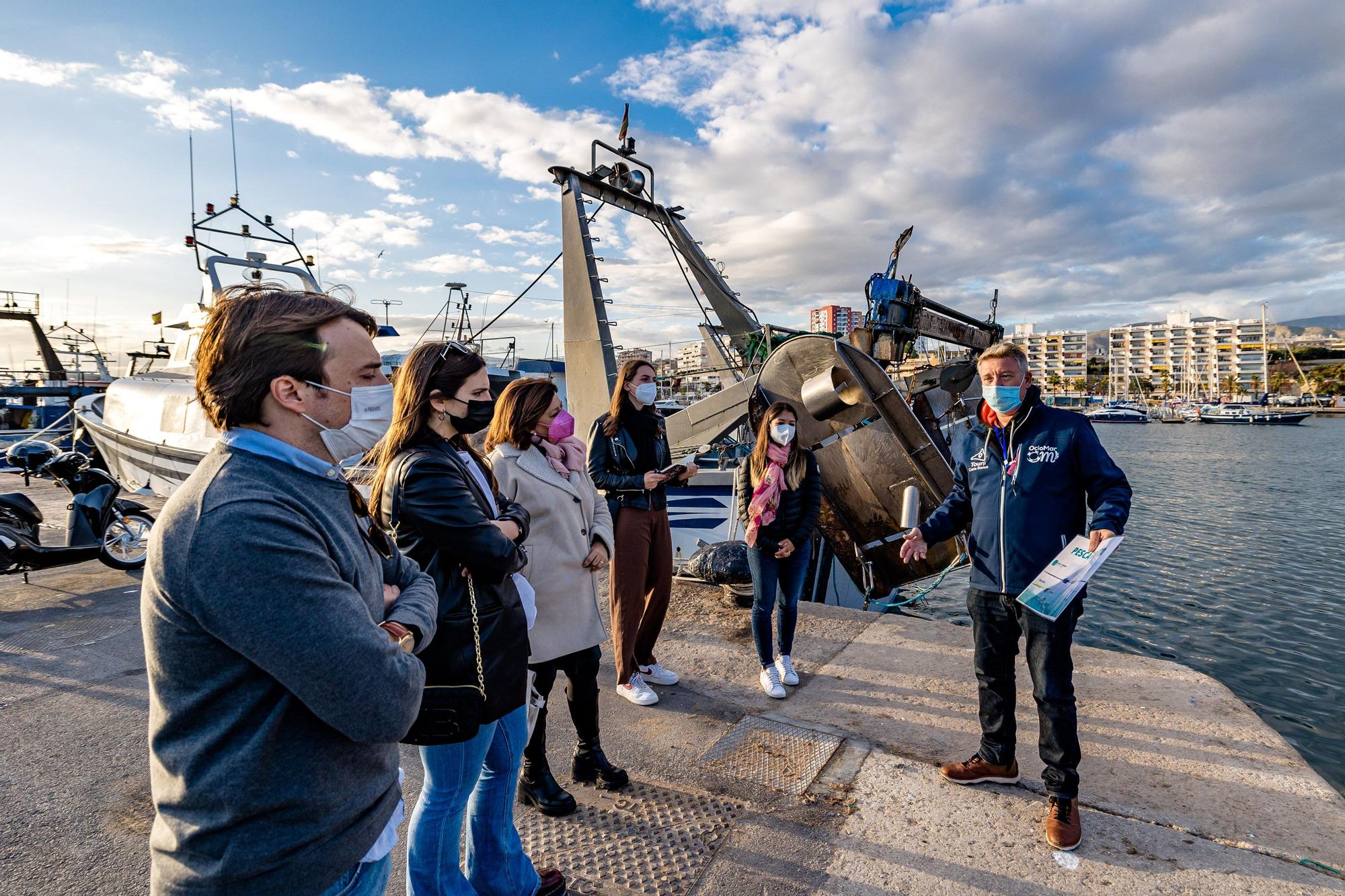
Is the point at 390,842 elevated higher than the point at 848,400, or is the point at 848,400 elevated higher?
the point at 848,400

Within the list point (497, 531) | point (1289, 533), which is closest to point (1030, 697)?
point (497, 531)

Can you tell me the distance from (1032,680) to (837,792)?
39.2 inches

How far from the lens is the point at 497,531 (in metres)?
1.96

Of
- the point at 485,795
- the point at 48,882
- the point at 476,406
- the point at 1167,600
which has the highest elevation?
the point at 476,406

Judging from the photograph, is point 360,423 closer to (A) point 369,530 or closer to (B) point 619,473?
(A) point 369,530

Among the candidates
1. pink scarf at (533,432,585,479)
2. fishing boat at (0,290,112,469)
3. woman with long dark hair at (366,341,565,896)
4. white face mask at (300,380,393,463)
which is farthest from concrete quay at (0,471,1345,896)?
fishing boat at (0,290,112,469)

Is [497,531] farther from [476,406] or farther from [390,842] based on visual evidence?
[390,842]

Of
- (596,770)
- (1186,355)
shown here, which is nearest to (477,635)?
(596,770)

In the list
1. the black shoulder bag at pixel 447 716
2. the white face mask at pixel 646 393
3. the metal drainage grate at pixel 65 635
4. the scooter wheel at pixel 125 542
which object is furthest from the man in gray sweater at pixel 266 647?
the scooter wheel at pixel 125 542

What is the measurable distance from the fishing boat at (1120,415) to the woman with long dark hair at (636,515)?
8620 centimetres

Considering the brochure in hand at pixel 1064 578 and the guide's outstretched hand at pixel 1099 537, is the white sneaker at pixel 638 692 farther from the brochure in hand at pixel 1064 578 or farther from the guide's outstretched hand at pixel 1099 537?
the guide's outstretched hand at pixel 1099 537

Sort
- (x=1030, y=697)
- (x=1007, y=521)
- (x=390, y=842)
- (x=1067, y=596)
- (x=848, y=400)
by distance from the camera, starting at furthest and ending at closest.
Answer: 1. (x=848, y=400)
2. (x=1030, y=697)
3. (x=1007, y=521)
4. (x=1067, y=596)
5. (x=390, y=842)

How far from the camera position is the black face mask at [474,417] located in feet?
7.09

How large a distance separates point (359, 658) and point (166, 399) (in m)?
10.8
